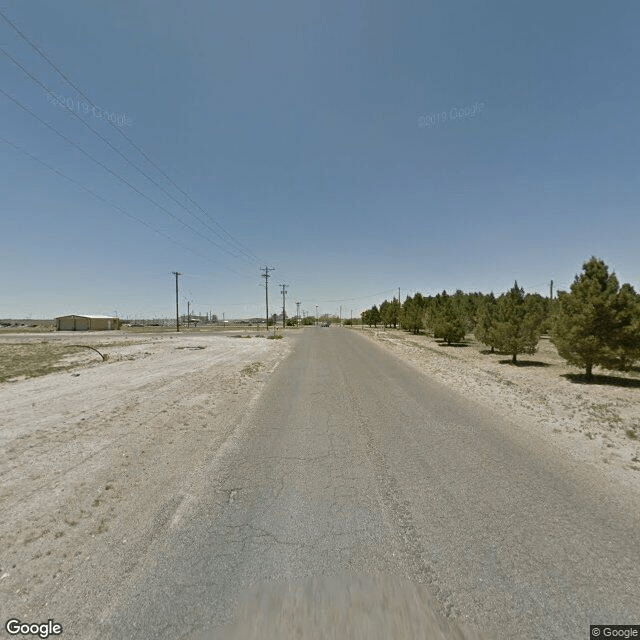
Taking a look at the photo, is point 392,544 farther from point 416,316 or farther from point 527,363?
point 416,316

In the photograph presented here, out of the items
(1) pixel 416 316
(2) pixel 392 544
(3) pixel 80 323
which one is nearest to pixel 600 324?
(2) pixel 392 544

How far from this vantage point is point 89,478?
419 cm

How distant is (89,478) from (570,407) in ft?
35.7

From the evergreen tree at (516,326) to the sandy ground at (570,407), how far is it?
2441 millimetres

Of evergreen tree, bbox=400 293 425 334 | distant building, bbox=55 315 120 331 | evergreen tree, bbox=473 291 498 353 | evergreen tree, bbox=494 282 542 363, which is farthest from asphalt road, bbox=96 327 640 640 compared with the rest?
distant building, bbox=55 315 120 331

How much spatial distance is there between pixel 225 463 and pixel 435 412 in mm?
5143

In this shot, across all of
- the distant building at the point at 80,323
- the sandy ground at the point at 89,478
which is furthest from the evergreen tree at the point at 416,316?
the distant building at the point at 80,323

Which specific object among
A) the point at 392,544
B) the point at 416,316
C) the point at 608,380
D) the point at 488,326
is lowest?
the point at 608,380

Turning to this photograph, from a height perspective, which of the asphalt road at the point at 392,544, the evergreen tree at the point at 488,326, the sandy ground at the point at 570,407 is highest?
the evergreen tree at the point at 488,326

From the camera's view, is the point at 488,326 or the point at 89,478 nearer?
the point at 89,478

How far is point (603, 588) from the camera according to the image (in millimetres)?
2381

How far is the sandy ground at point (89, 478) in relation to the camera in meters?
2.53

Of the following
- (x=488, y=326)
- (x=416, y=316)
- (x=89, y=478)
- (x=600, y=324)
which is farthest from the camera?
(x=416, y=316)

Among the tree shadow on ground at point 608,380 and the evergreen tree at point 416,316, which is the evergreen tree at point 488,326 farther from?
the evergreen tree at point 416,316
